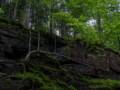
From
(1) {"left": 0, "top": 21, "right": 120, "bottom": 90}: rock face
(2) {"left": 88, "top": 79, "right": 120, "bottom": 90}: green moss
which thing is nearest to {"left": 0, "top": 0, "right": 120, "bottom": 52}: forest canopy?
(1) {"left": 0, "top": 21, "right": 120, "bottom": 90}: rock face

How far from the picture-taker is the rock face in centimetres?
1087

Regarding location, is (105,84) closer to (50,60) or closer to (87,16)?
(50,60)

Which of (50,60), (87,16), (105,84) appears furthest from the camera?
(87,16)

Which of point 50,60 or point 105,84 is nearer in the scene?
point 105,84

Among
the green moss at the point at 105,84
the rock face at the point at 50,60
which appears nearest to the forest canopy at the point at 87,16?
the rock face at the point at 50,60

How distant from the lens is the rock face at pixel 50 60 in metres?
10.9

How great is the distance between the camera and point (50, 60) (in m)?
13.2

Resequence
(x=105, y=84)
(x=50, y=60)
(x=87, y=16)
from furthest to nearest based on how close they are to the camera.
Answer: (x=87, y=16) < (x=50, y=60) < (x=105, y=84)

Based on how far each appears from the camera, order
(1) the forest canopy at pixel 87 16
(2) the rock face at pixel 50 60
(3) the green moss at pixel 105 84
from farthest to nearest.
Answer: (1) the forest canopy at pixel 87 16 → (3) the green moss at pixel 105 84 → (2) the rock face at pixel 50 60

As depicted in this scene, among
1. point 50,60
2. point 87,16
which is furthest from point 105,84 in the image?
point 87,16

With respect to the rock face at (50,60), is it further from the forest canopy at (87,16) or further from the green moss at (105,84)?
the forest canopy at (87,16)

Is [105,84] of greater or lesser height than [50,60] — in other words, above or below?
below

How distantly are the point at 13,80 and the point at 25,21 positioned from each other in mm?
13311

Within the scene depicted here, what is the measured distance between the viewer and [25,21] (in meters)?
22.2
